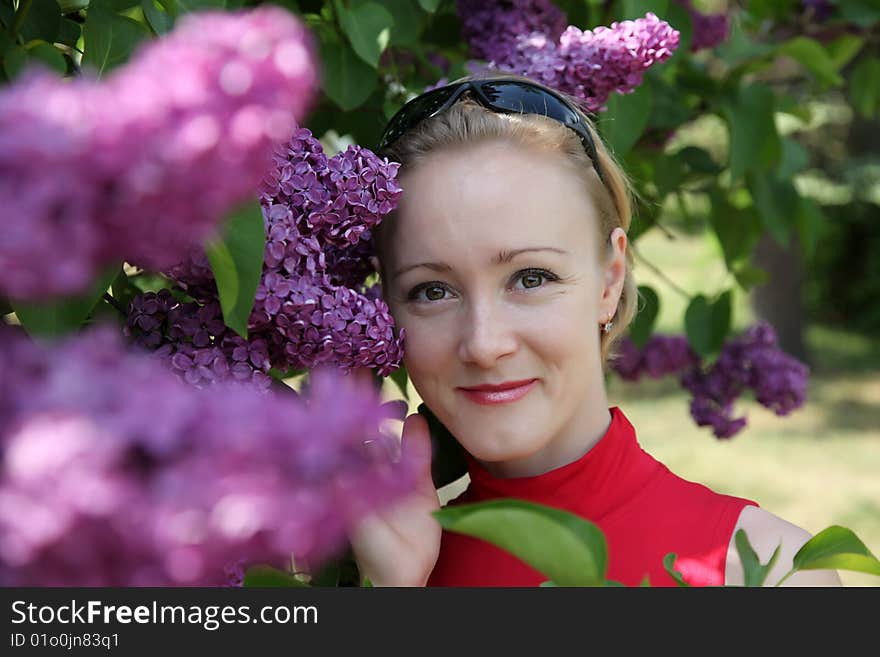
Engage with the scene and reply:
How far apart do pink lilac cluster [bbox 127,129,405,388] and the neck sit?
41cm

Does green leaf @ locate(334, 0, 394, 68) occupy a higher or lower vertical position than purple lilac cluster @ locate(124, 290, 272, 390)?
higher

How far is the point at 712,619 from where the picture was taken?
812 mm

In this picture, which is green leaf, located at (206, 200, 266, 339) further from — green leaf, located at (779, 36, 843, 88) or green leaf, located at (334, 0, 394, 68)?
green leaf, located at (779, 36, 843, 88)

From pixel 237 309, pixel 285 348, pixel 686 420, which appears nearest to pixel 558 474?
pixel 285 348

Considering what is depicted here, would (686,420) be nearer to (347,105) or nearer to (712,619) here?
(347,105)

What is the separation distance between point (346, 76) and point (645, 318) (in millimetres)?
1078

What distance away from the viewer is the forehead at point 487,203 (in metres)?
1.45

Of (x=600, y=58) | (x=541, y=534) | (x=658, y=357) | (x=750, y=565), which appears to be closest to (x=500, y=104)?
(x=600, y=58)

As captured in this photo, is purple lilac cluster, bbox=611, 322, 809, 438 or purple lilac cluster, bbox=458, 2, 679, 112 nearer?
Result: purple lilac cluster, bbox=458, 2, 679, 112

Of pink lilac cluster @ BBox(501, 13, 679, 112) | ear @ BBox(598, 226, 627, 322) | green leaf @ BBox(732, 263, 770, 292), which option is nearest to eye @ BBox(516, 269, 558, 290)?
ear @ BBox(598, 226, 627, 322)

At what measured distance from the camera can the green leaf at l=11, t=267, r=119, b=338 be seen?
0.94m

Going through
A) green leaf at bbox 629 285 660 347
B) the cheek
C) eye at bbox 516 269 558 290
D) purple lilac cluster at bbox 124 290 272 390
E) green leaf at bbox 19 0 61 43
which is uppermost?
green leaf at bbox 19 0 61 43

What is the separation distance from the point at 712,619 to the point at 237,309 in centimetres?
52

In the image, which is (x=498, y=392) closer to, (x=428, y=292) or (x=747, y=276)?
(x=428, y=292)
